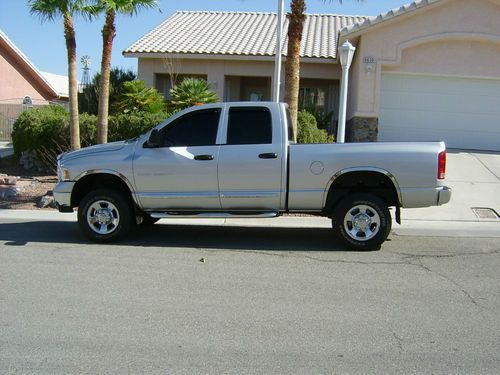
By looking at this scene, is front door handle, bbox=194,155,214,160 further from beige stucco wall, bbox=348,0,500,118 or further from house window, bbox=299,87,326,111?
house window, bbox=299,87,326,111

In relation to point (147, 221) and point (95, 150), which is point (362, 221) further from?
point (95, 150)

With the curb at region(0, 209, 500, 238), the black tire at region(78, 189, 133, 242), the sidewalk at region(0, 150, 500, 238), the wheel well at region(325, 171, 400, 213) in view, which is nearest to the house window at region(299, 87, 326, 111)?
the sidewalk at region(0, 150, 500, 238)

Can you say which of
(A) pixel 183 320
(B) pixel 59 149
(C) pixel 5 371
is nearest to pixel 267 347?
(A) pixel 183 320

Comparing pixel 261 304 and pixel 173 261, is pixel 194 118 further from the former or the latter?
pixel 261 304

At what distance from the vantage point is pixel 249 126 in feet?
27.7

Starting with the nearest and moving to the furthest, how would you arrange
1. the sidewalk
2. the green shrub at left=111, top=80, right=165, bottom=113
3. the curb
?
the curb, the sidewalk, the green shrub at left=111, top=80, right=165, bottom=113

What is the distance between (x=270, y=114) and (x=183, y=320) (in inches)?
158

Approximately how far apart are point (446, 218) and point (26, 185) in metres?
9.73

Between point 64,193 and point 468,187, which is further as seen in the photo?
point 468,187

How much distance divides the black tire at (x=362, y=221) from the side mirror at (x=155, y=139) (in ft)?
8.97

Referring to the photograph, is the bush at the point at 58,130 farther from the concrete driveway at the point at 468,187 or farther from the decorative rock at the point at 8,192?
the concrete driveway at the point at 468,187

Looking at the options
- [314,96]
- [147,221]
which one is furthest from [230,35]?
[147,221]

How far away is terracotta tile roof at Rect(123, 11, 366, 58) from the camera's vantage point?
21094 millimetres

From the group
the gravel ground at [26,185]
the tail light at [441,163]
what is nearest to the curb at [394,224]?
the gravel ground at [26,185]
